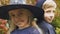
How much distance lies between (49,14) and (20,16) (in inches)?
6.6

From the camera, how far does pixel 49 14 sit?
114 cm

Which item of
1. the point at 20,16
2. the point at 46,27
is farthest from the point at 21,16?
the point at 46,27

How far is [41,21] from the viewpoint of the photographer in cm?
111

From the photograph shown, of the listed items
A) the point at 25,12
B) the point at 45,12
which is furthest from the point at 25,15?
the point at 45,12

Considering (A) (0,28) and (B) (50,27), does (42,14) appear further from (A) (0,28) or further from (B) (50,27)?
(A) (0,28)

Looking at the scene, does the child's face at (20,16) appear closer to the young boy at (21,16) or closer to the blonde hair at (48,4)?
the young boy at (21,16)

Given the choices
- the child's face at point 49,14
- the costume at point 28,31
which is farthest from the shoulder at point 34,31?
the child's face at point 49,14

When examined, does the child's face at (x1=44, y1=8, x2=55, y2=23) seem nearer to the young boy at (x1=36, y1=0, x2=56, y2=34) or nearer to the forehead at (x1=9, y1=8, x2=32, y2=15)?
the young boy at (x1=36, y1=0, x2=56, y2=34)

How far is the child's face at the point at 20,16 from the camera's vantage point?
1.06 m

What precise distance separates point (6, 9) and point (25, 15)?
99 mm

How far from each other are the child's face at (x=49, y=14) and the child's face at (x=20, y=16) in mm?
121

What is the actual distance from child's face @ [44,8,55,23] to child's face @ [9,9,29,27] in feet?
0.40

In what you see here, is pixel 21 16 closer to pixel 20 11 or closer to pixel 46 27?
pixel 20 11

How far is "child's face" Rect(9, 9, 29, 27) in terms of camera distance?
3.49 feet
